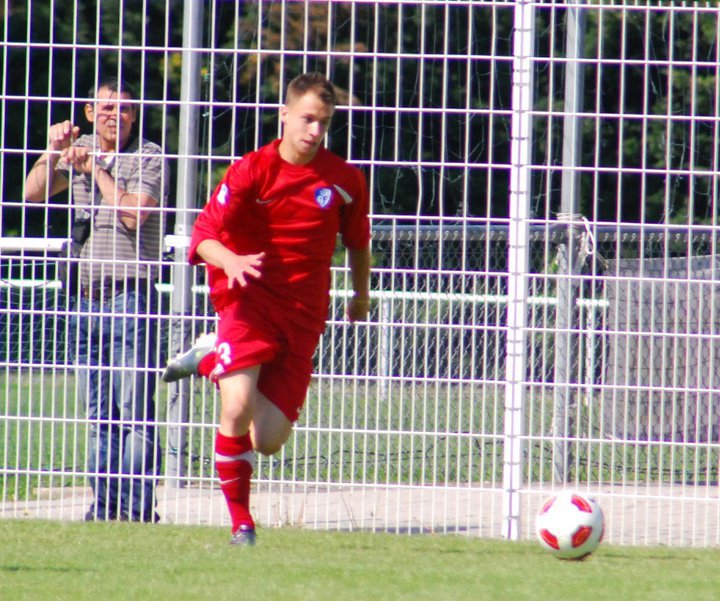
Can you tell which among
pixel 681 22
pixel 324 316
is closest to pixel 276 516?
pixel 324 316

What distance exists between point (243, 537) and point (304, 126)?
5.72 ft

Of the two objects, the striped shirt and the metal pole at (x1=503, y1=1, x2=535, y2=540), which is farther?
the striped shirt

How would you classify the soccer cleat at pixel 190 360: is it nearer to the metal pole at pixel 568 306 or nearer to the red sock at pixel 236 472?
the red sock at pixel 236 472

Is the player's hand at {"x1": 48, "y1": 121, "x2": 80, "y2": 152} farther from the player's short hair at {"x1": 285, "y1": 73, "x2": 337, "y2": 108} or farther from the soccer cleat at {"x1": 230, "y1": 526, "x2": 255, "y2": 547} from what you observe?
the soccer cleat at {"x1": 230, "y1": 526, "x2": 255, "y2": 547}

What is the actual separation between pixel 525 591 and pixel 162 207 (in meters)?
2.69

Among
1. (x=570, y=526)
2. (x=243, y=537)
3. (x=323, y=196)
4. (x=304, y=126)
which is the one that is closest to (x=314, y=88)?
(x=304, y=126)

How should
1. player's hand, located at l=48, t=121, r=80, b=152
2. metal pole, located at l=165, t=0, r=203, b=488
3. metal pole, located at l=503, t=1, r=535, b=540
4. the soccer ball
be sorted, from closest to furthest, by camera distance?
the soccer ball → metal pole, located at l=503, t=1, r=535, b=540 → player's hand, located at l=48, t=121, r=80, b=152 → metal pole, located at l=165, t=0, r=203, b=488

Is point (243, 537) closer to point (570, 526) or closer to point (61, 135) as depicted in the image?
point (570, 526)

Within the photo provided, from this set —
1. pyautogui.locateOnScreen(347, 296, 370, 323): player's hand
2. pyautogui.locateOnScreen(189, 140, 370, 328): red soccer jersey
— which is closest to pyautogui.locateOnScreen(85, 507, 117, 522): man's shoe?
pyautogui.locateOnScreen(189, 140, 370, 328): red soccer jersey

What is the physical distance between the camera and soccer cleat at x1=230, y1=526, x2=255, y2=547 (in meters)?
5.21

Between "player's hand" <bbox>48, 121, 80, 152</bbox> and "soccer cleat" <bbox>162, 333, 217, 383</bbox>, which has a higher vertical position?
"player's hand" <bbox>48, 121, 80, 152</bbox>

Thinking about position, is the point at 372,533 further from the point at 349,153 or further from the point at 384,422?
the point at 349,153

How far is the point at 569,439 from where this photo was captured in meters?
5.69

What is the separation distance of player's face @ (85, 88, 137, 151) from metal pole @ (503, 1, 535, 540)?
1.87 meters
